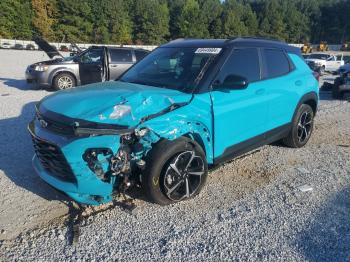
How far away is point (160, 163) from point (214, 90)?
1.13 m

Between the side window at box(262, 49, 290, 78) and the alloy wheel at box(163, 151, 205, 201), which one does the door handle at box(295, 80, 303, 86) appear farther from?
the alloy wheel at box(163, 151, 205, 201)

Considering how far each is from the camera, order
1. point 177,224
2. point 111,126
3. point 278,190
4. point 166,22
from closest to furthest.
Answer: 1. point 111,126
2. point 177,224
3. point 278,190
4. point 166,22

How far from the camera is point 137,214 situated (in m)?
3.70

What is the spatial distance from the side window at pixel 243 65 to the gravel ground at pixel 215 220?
52.5 inches

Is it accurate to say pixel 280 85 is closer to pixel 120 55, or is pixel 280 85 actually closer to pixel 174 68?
pixel 174 68

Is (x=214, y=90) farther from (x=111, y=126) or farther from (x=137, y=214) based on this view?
(x=137, y=214)

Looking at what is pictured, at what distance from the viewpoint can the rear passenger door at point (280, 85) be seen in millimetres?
4887

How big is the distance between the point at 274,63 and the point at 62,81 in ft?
28.9

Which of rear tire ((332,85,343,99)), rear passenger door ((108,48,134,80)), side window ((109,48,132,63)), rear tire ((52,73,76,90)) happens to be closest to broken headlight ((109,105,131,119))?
rear passenger door ((108,48,134,80))

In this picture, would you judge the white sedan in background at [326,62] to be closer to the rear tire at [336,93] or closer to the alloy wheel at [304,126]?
the rear tire at [336,93]

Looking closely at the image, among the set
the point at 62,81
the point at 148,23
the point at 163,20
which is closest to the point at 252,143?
the point at 62,81

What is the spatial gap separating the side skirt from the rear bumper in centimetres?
147

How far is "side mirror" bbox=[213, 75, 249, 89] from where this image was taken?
4.01 meters

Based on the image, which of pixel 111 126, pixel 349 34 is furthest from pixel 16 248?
pixel 349 34
